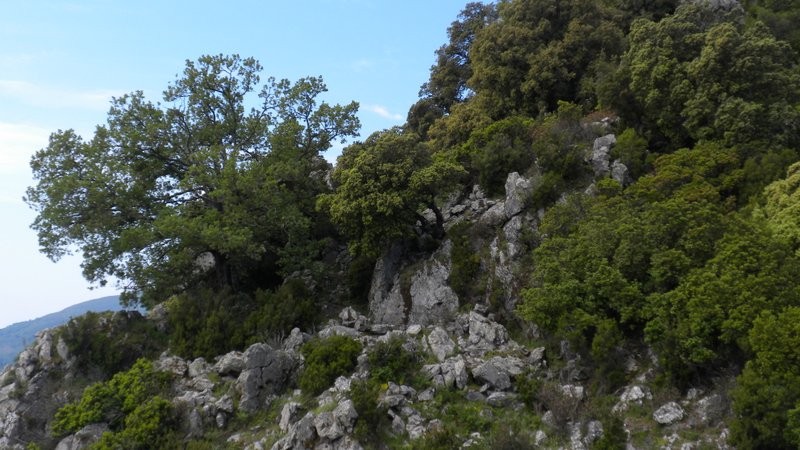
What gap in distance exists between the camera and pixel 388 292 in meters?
18.6

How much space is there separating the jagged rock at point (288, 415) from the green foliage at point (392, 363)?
1989mm

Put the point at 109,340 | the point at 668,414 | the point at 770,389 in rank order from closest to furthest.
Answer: the point at 770,389 < the point at 668,414 < the point at 109,340

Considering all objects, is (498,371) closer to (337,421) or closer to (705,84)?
(337,421)

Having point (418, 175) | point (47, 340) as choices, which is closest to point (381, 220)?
point (418, 175)

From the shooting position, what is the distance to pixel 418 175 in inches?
696

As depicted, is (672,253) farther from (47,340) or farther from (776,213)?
(47,340)

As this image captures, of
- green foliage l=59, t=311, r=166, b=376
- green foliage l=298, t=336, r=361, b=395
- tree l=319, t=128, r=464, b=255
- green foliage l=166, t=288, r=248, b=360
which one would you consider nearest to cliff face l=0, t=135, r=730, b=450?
green foliage l=298, t=336, r=361, b=395

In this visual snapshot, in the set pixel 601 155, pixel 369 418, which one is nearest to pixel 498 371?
pixel 369 418

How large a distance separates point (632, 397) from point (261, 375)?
30.0 ft

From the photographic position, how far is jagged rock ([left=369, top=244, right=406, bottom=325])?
17891mm

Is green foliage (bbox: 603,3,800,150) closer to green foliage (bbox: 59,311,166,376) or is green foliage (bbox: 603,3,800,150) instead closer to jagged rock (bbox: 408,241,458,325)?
jagged rock (bbox: 408,241,458,325)

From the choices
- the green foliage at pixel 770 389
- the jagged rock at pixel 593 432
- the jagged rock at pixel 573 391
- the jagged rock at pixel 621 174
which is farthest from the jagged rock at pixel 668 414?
the jagged rock at pixel 621 174

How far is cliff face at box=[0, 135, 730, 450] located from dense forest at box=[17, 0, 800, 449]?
41cm

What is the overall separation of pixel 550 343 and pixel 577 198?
4564mm
